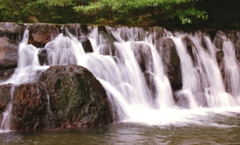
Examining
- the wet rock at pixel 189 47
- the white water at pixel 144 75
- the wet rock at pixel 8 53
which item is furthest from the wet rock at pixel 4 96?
the wet rock at pixel 189 47

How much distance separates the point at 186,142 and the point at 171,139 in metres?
0.29

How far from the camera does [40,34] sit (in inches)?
356

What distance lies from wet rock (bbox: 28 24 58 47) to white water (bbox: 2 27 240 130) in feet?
0.72

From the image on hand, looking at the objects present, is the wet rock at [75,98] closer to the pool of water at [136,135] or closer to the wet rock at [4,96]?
the pool of water at [136,135]

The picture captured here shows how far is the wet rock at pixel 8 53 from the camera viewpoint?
25.8ft

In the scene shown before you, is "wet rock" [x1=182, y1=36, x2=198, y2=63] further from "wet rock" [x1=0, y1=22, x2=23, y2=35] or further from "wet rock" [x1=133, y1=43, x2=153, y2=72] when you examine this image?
"wet rock" [x1=0, y1=22, x2=23, y2=35]

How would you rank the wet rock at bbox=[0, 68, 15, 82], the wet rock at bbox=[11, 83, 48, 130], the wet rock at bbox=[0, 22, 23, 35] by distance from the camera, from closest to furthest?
the wet rock at bbox=[11, 83, 48, 130]
the wet rock at bbox=[0, 68, 15, 82]
the wet rock at bbox=[0, 22, 23, 35]

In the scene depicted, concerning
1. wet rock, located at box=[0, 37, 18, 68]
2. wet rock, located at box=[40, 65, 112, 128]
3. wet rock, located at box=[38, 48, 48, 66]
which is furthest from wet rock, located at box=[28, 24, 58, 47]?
wet rock, located at box=[40, 65, 112, 128]

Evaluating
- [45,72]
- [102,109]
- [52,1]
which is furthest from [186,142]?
[52,1]

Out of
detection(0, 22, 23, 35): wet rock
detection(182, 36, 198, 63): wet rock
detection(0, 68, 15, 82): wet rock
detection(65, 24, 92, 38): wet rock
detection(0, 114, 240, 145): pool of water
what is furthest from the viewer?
detection(182, 36, 198, 63): wet rock

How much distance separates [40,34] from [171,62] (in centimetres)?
399

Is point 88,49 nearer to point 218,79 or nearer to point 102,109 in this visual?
point 102,109

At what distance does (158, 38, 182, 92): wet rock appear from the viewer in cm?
919

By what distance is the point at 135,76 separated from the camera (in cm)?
863
